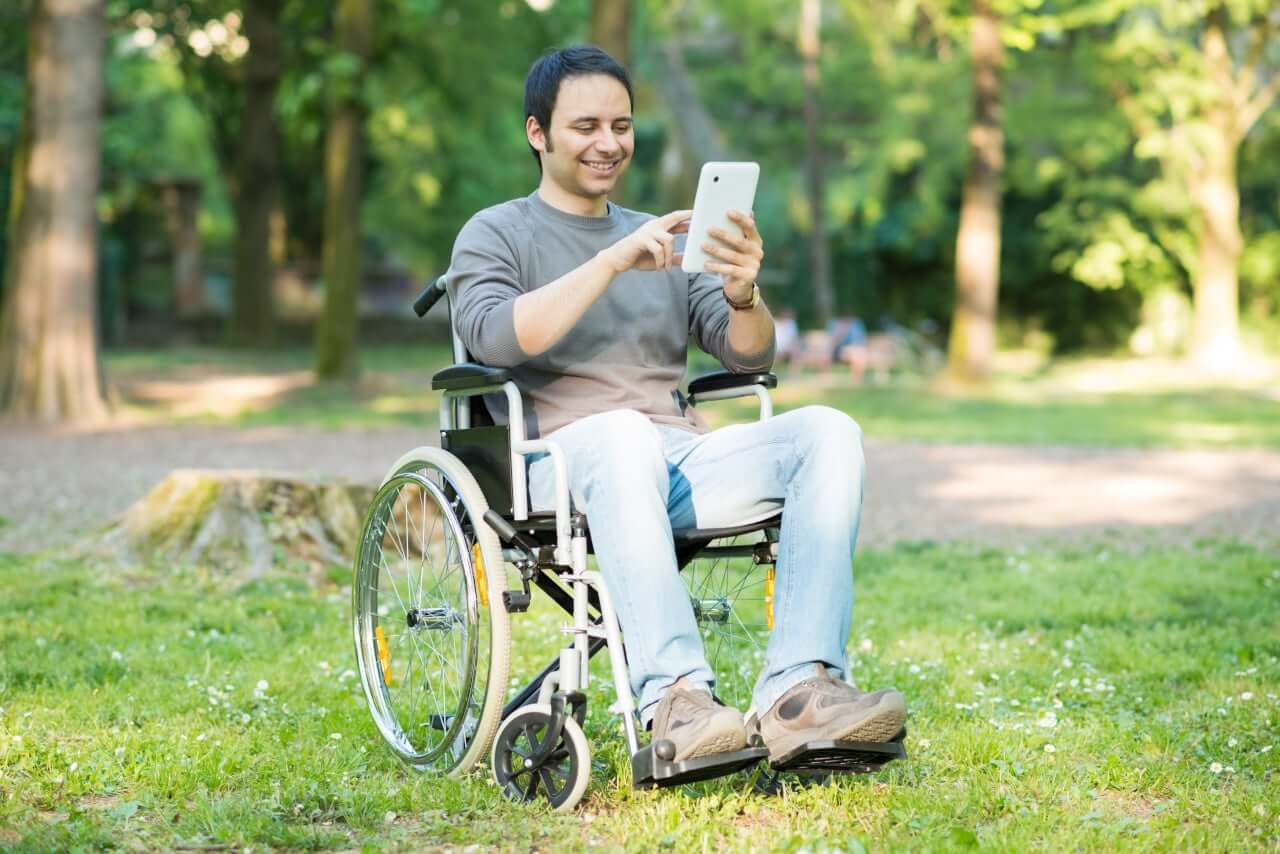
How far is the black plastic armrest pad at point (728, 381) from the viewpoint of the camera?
3594mm

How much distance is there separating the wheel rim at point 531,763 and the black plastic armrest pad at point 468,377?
2.19 ft

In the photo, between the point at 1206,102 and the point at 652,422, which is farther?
the point at 1206,102

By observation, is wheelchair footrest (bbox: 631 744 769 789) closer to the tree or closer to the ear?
the ear

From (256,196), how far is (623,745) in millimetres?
20743

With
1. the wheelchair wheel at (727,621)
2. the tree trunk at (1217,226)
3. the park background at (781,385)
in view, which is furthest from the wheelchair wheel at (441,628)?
the tree trunk at (1217,226)

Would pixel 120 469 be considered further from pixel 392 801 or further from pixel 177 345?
pixel 177 345

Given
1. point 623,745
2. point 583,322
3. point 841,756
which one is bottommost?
point 623,745

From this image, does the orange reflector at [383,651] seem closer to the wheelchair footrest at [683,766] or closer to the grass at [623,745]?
the grass at [623,745]

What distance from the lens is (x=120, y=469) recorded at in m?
10.0

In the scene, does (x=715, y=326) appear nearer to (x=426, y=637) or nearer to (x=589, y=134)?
(x=589, y=134)

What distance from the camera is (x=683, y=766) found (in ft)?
9.40

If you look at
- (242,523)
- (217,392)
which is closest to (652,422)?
(242,523)

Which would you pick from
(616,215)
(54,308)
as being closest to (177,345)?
(54,308)

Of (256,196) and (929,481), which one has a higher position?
(256,196)
